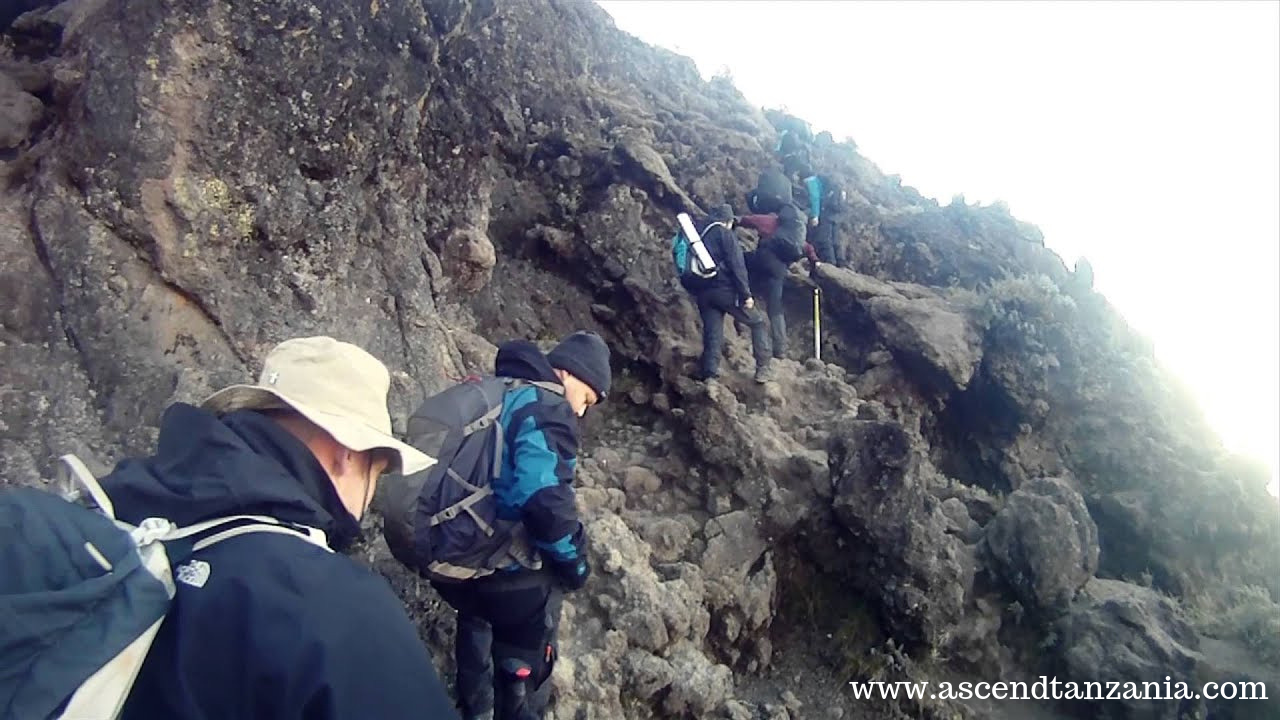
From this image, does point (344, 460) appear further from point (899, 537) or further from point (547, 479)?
point (899, 537)

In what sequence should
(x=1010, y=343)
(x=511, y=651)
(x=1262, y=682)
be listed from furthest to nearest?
1. (x=1010, y=343)
2. (x=1262, y=682)
3. (x=511, y=651)

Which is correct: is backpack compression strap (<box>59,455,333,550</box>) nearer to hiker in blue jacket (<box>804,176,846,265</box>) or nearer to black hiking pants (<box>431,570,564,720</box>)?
black hiking pants (<box>431,570,564,720</box>)

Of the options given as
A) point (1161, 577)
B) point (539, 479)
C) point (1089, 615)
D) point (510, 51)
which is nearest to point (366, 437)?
point (539, 479)

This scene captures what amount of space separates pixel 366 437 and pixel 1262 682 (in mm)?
9448

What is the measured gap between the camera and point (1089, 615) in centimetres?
882

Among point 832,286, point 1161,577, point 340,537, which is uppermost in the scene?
point 340,537

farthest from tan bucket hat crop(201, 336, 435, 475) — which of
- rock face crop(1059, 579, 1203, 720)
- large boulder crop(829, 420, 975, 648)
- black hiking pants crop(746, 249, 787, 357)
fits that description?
black hiking pants crop(746, 249, 787, 357)

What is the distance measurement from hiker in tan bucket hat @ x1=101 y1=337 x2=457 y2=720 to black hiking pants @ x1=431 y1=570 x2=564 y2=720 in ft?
8.10

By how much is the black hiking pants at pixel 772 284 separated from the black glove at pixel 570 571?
7.61m

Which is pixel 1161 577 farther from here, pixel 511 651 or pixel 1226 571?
pixel 511 651

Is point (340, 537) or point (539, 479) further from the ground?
point (340, 537)

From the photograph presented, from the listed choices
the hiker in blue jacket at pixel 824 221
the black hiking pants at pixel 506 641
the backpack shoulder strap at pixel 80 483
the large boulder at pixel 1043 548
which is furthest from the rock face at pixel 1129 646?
the backpack shoulder strap at pixel 80 483

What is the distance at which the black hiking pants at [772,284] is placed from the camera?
12.2 meters

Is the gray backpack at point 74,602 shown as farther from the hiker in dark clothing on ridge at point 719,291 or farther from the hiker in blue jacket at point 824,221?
the hiker in blue jacket at point 824,221
